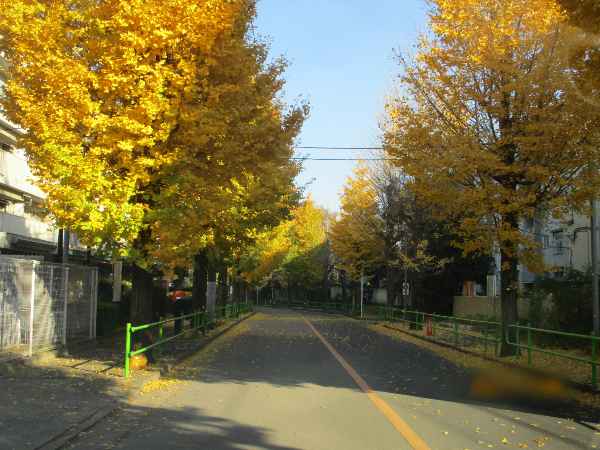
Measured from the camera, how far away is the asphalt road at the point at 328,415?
7.47 m

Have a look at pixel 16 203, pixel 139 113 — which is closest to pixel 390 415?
pixel 139 113

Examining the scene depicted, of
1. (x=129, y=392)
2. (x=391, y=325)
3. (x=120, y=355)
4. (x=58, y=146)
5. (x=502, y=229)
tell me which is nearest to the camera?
(x=129, y=392)

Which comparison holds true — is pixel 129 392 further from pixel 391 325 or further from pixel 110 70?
pixel 391 325

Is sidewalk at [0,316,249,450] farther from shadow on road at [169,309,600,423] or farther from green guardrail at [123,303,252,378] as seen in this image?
shadow on road at [169,309,600,423]

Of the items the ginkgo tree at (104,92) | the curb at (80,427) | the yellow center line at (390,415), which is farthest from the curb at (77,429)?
the yellow center line at (390,415)

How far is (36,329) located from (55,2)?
679 cm

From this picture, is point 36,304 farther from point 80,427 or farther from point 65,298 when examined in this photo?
point 80,427

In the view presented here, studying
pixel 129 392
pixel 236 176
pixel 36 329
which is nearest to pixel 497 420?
pixel 129 392

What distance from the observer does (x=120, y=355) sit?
15.2 metres

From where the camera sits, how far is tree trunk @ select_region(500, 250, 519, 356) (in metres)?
17.1

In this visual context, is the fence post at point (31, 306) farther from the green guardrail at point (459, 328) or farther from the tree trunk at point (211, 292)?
the tree trunk at point (211, 292)

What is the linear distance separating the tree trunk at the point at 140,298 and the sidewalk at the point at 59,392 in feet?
3.36

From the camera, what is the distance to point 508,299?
17875 millimetres

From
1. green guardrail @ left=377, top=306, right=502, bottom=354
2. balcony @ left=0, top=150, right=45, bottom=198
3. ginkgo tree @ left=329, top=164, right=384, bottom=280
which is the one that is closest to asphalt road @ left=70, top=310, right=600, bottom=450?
green guardrail @ left=377, top=306, right=502, bottom=354
